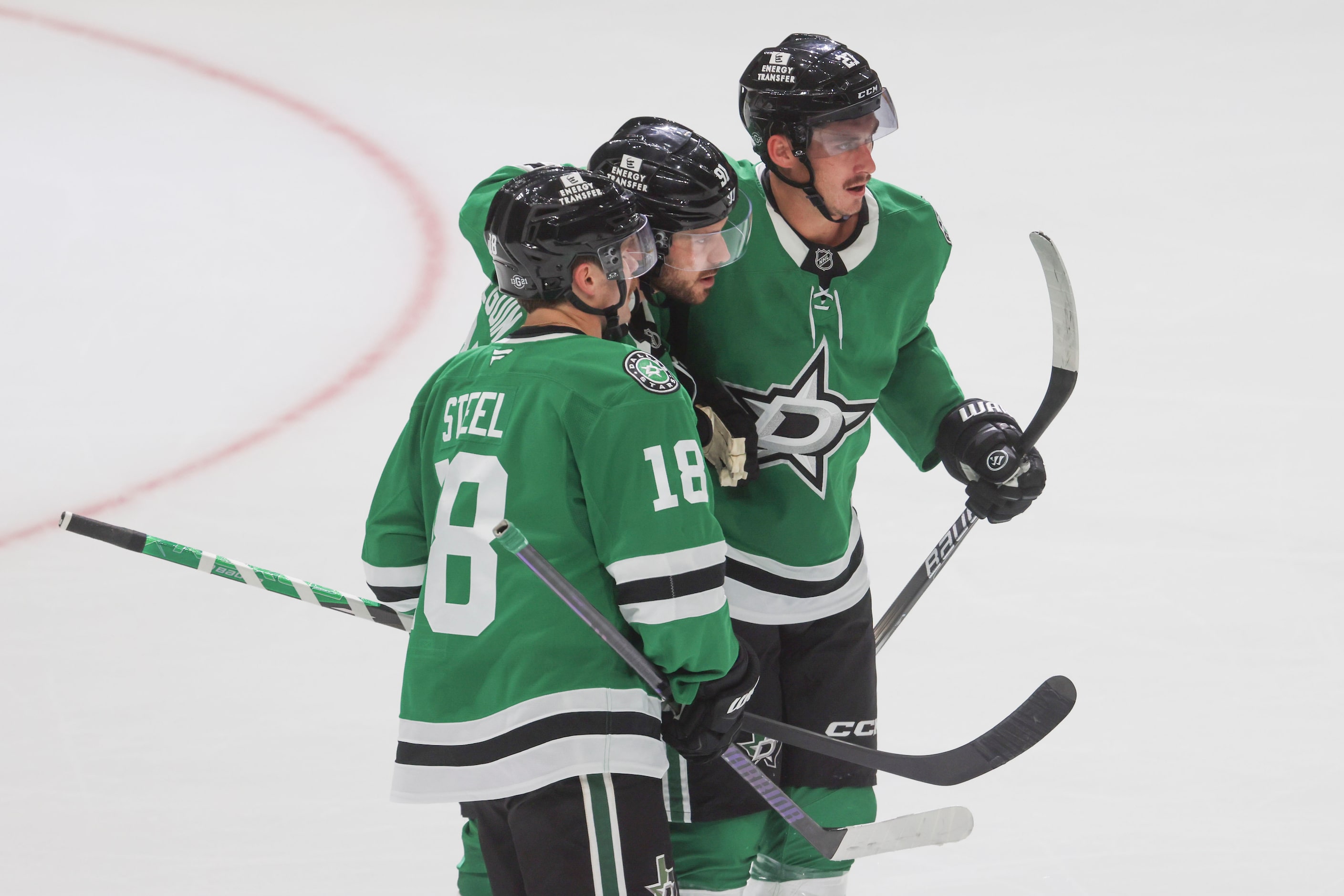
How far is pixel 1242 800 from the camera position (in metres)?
3.12

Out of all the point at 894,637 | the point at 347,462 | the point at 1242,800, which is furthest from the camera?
the point at 347,462

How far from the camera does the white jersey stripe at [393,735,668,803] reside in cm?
191

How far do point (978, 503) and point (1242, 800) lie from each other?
99 cm

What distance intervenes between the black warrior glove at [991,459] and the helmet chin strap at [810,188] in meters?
0.39

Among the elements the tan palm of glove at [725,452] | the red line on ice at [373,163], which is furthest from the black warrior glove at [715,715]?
the red line on ice at [373,163]

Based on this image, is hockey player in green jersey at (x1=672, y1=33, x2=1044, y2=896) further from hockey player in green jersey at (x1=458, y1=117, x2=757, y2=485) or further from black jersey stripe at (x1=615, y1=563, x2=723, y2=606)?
black jersey stripe at (x1=615, y1=563, x2=723, y2=606)

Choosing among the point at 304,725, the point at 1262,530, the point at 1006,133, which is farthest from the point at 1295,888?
the point at 1006,133

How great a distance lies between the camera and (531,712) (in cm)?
191

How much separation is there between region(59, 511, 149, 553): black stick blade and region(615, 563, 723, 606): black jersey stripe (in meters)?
0.72

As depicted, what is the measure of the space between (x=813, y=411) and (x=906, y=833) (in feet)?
2.02

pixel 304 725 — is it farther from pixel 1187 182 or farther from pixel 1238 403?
pixel 1187 182

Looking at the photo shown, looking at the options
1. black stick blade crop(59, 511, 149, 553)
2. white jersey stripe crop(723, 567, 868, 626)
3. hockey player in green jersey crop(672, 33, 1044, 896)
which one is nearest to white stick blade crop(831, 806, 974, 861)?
hockey player in green jersey crop(672, 33, 1044, 896)

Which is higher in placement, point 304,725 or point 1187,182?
point 1187,182

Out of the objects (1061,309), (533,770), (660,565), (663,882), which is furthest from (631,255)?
(1061,309)
